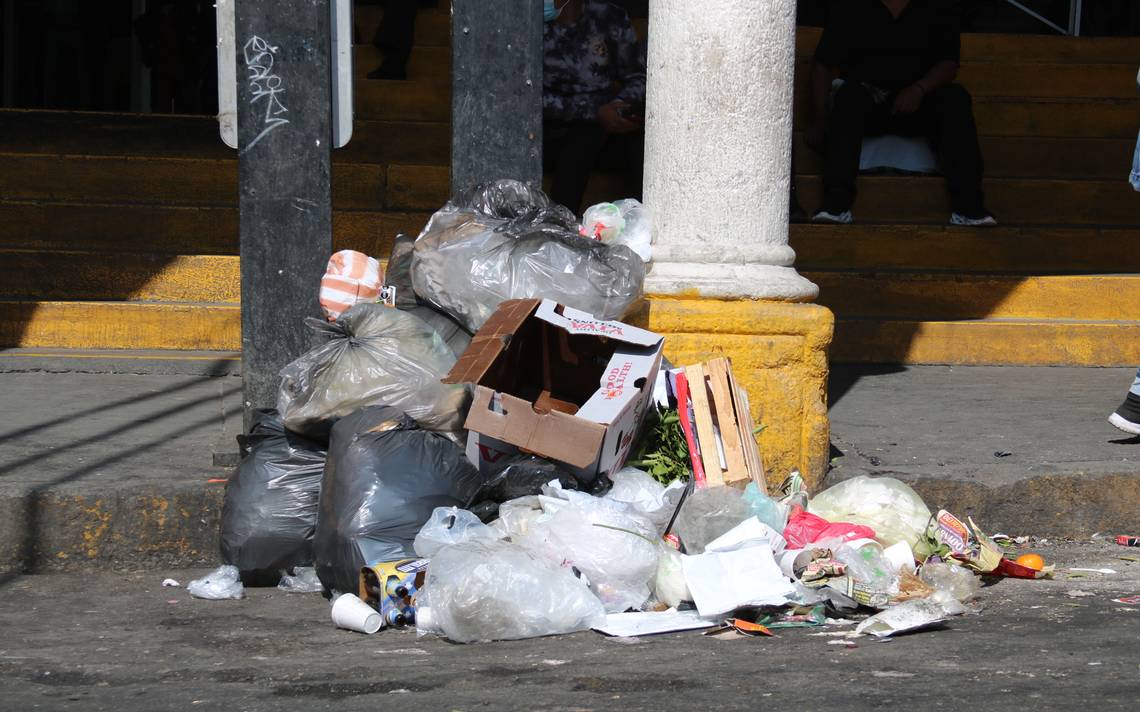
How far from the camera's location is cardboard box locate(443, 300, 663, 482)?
401 cm

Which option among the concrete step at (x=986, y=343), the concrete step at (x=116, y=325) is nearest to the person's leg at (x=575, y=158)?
the concrete step at (x=986, y=343)

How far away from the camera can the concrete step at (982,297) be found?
281 inches

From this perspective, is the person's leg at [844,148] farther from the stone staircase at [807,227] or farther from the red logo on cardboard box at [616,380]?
the red logo on cardboard box at [616,380]

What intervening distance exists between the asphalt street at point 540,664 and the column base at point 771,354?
0.92 metres

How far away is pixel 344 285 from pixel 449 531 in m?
1.14

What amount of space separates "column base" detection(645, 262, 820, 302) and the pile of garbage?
110 millimetres

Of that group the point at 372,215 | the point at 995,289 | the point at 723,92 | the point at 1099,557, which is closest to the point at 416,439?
the point at 723,92

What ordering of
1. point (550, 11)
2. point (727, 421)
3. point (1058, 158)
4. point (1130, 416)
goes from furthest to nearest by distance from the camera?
point (1058, 158) < point (550, 11) < point (1130, 416) < point (727, 421)

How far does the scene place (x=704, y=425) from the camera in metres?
4.36

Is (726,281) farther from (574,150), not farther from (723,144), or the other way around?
(574,150)

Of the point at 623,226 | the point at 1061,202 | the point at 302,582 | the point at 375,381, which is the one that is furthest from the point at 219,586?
the point at 1061,202

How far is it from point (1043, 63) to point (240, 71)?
631 centimetres

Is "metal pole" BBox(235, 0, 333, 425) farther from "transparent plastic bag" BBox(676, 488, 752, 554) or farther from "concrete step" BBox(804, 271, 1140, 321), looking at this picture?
"concrete step" BBox(804, 271, 1140, 321)

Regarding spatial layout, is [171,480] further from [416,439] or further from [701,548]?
[701,548]
